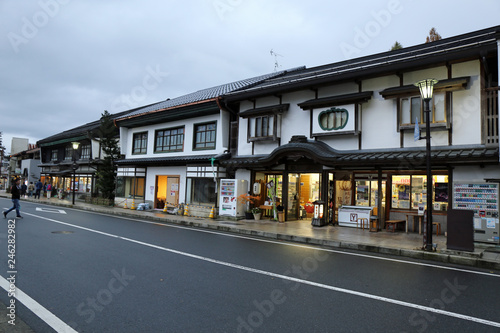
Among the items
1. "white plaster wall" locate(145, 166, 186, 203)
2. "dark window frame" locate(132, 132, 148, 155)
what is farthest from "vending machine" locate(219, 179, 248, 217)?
"dark window frame" locate(132, 132, 148, 155)

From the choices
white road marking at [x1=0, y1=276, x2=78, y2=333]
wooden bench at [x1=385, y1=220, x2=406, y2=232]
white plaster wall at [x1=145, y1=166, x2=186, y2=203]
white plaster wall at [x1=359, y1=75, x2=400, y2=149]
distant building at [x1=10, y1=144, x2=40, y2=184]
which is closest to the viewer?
white road marking at [x1=0, y1=276, x2=78, y2=333]

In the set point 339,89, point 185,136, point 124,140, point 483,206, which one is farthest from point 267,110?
point 124,140

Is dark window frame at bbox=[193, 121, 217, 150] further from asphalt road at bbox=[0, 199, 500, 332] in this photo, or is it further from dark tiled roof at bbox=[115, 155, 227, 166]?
asphalt road at bbox=[0, 199, 500, 332]

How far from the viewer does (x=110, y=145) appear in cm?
2536

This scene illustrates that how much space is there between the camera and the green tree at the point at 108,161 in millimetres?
24797

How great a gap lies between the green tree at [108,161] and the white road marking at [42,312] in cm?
2103

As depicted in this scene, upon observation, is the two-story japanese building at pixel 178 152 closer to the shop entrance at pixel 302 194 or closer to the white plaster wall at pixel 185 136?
the white plaster wall at pixel 185 136

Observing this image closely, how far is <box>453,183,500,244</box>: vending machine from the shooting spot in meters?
9.66

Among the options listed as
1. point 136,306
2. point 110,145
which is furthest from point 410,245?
point 110,145

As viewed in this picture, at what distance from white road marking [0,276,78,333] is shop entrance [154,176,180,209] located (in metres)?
15.8

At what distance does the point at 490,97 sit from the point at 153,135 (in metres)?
19.6

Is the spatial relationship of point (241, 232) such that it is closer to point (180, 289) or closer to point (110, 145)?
point (180, 289)

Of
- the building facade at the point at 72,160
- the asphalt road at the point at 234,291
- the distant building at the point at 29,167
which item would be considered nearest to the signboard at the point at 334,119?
the asphalt road at the point at 234,291

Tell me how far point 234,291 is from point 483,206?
30.0 feet
